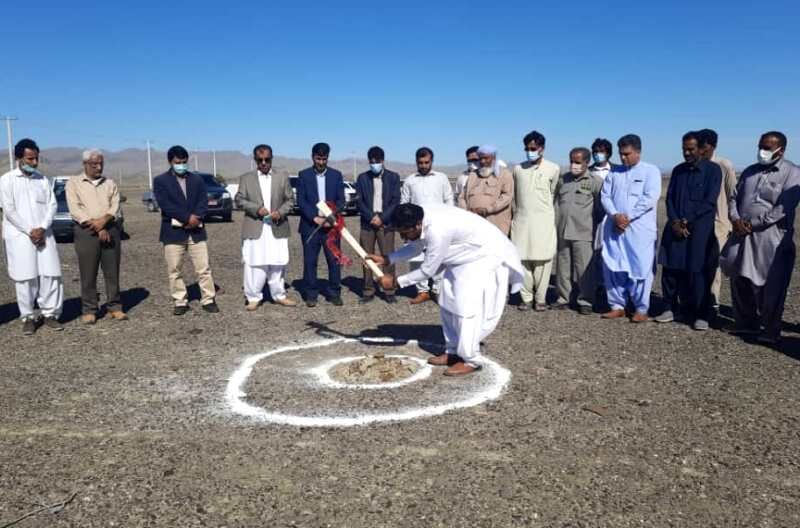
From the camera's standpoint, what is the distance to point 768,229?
229 inches

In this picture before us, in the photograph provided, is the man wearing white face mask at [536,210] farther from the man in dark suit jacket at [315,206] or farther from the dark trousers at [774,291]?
the man in dark suit jacket at [315,206]

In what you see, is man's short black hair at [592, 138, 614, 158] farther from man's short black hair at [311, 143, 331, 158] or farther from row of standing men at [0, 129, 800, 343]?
man's short black hair at [311, 143, 331, 158]

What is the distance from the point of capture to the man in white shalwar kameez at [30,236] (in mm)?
6223

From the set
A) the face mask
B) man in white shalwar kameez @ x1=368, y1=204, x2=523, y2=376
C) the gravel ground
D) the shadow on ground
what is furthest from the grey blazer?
the face mask

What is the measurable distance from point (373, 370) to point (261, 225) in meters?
3.09

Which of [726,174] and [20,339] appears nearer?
[20,339]

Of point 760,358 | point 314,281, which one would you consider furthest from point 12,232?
point 760,358

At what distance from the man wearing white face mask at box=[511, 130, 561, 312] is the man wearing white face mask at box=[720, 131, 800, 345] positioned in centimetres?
191

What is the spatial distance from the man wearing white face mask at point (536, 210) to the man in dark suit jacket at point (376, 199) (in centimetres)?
160

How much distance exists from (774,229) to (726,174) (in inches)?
56.1

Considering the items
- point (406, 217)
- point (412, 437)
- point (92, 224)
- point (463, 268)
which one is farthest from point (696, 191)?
point (92, 224)

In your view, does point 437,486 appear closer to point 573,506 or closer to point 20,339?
point 573,506

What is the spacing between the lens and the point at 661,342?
5934mm

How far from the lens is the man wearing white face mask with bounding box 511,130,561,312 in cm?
706
